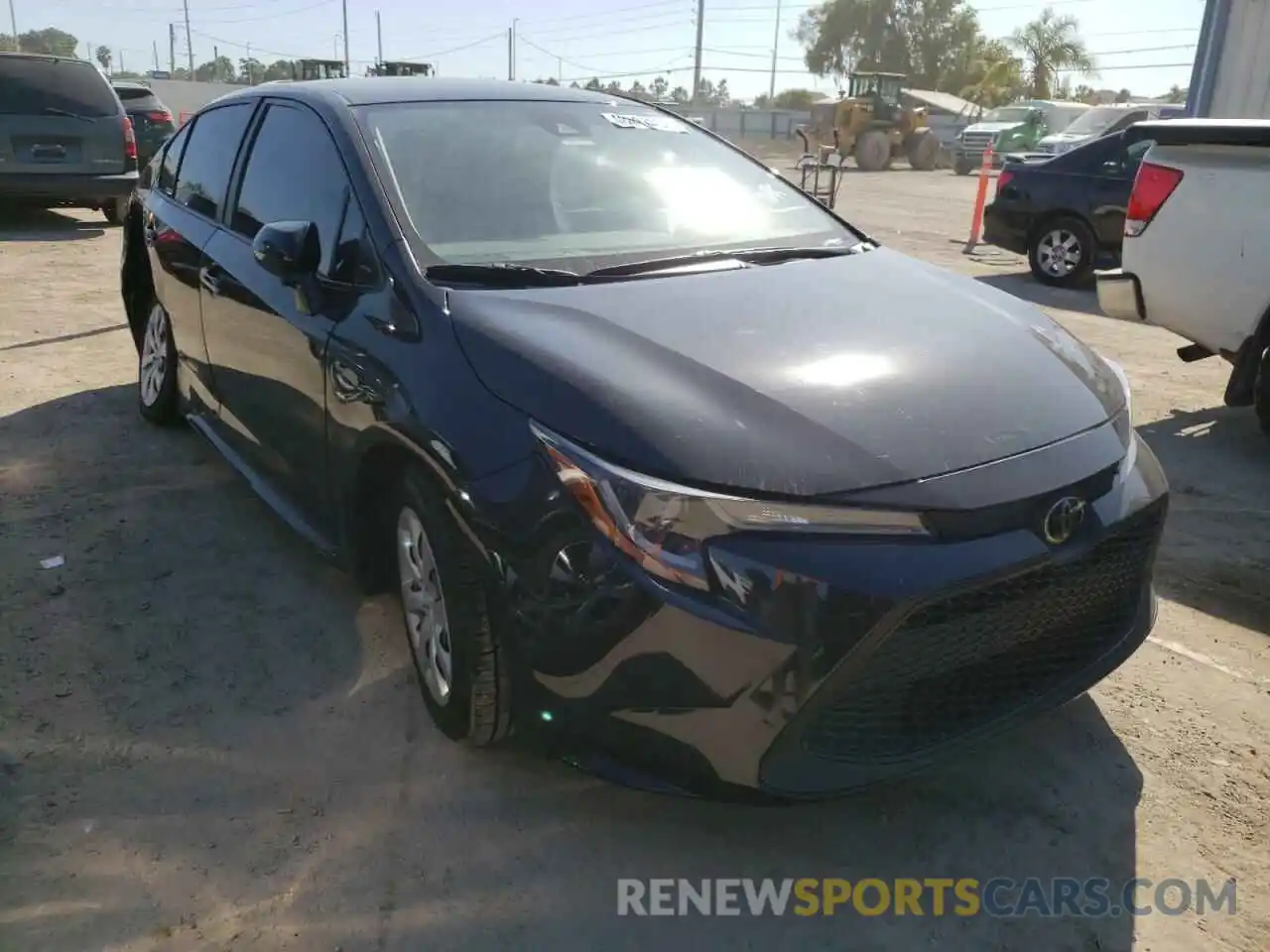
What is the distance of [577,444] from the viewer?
216 centimetres

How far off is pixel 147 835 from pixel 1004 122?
3636 cm

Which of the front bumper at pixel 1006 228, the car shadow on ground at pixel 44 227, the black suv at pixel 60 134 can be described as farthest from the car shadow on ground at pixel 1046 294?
the car shadow on ground at pixel 44 227

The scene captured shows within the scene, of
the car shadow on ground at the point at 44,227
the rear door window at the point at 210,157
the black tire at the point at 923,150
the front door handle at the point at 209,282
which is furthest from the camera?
the black tire at the point at 923,150

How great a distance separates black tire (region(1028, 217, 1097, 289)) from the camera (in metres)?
9.76

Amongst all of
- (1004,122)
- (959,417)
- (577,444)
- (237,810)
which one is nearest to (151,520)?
(237,810)

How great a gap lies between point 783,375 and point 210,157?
300cm

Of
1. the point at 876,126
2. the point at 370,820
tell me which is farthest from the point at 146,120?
the point at 876,126

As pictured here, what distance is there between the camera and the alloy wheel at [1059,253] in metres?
9.83

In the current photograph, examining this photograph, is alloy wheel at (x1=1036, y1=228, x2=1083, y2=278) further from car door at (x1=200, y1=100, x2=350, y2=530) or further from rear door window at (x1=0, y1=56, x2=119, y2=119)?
rear door window at (x1=0, y1=56, x2=119, y2=119)

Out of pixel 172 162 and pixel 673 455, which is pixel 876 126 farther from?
pixel 673 455

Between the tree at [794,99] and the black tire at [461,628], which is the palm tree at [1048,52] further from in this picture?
the black tire at [461,628]

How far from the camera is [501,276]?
2781mm

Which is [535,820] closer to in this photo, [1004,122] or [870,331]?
[870,331]

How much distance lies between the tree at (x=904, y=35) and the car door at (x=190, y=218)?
6803cm
